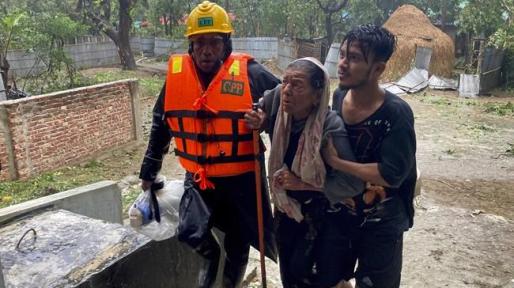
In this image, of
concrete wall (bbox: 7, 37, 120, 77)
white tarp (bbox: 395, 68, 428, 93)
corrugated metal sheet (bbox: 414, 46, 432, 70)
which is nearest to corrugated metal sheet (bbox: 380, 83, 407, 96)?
white tarp (bbox: 395, 68, 428, 93)

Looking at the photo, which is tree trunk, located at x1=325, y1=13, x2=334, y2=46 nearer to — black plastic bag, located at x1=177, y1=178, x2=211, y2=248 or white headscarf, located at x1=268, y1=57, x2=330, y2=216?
black plastic bag, located at x1=177, y1=178, x2=211, y2=248

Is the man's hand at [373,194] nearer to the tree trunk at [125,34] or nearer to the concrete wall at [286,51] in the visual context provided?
the tree trunk at [125,34]

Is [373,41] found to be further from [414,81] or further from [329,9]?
[329,9]

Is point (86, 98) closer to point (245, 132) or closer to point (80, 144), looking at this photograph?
point (80, 144)

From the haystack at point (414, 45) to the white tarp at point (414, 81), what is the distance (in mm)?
669

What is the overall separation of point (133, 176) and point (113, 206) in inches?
140

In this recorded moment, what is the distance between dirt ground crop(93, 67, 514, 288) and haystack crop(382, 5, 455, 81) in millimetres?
5500

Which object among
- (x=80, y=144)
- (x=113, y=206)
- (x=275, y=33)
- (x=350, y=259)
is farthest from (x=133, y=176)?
(x=275, y=33)

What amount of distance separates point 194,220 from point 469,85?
15.4 m

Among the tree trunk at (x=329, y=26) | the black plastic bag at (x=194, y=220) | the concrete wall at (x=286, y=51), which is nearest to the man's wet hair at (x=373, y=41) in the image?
the black plastic bag at (x=194, y=220)

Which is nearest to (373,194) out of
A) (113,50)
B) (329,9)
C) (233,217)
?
(233,217)

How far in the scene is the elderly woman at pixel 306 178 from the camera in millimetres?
2246

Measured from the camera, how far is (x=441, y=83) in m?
17.2

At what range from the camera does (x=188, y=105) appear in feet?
8.81
